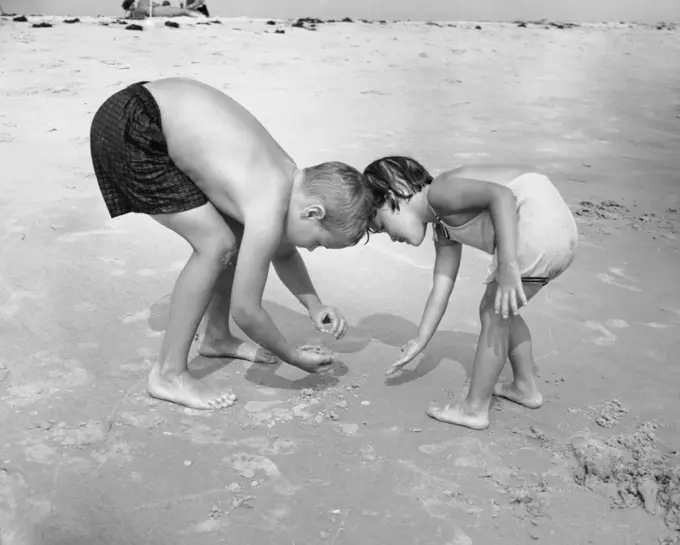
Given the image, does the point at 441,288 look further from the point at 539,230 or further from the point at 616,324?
Result: the point at 616,324

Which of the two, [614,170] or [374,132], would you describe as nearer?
[614,170]

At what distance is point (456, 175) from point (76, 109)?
472 cm

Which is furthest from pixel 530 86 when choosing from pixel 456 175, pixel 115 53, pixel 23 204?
pixel 456 175

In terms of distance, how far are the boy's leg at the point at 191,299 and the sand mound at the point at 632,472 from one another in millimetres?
1086

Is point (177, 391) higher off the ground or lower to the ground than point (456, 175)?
lower

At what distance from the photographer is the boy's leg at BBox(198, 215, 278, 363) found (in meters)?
2.69

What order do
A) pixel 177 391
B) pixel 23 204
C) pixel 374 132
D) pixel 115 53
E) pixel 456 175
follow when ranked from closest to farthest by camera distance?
1. pixel 456 175
2. pixel 177 391
3. pixel 23 204
4. pixel 374 132
5. pixel 115 53

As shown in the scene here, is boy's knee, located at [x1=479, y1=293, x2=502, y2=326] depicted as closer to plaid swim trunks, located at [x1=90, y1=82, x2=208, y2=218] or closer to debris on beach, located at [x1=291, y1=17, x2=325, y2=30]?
plaid swim trunks, located at [x1=90, y1=82, x2=208, y2=218]

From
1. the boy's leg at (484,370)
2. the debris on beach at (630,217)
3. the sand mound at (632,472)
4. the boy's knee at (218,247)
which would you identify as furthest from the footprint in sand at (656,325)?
the boy's knee at (218,247)

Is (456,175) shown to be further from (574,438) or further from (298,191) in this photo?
(574,438)

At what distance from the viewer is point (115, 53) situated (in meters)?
8.72

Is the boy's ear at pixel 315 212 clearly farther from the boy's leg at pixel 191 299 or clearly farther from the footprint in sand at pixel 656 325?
the footprint in sand at pixel 656 325

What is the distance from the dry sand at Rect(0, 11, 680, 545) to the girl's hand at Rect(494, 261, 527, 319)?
17.8 inches

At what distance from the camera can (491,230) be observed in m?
2.23
